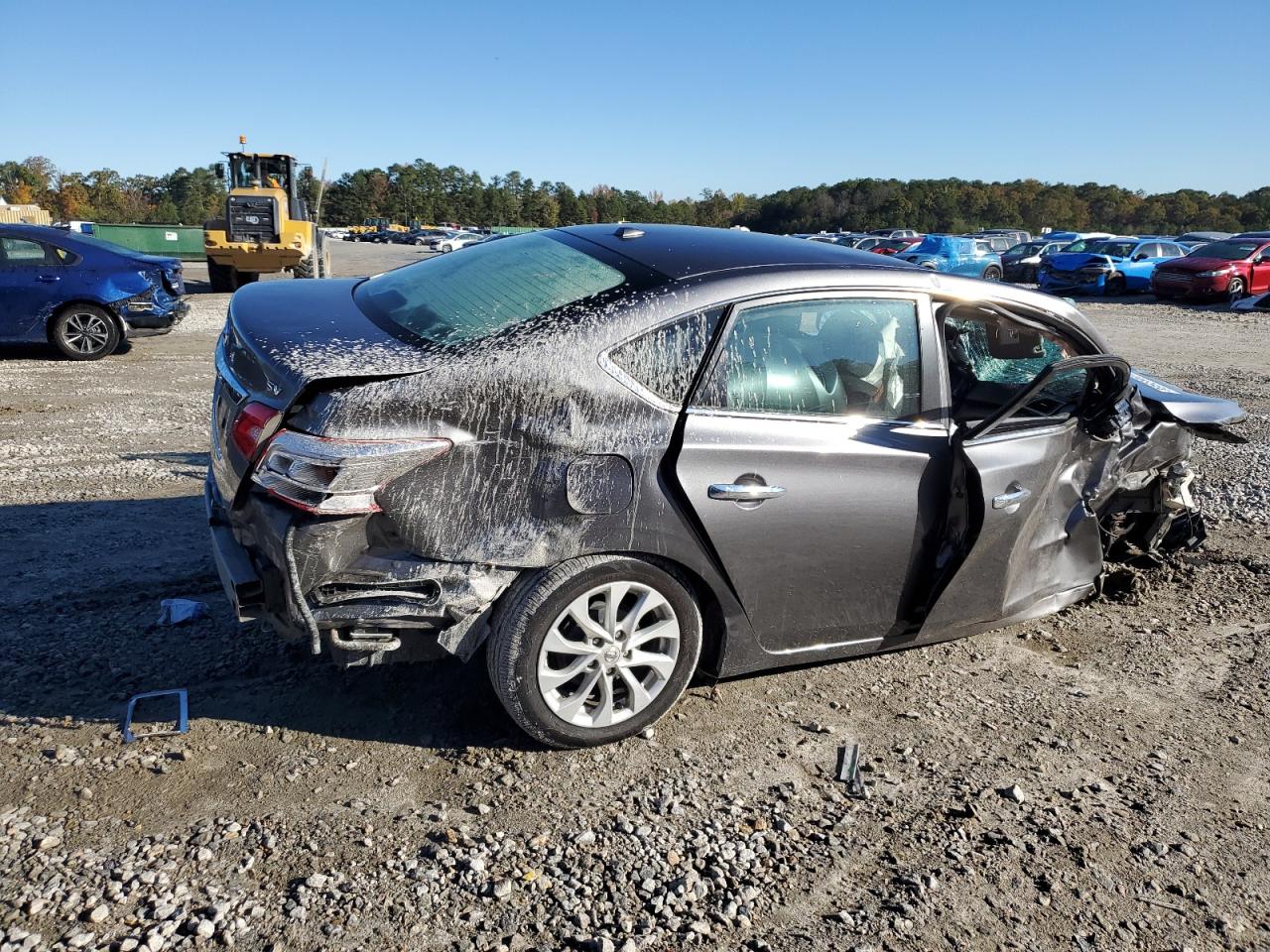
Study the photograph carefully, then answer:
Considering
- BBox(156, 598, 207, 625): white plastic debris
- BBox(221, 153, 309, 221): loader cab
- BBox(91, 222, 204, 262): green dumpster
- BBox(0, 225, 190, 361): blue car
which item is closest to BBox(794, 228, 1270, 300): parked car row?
BBox(221, 153, 309, 221): loader cab

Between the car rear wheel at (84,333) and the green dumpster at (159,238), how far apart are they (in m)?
29.2

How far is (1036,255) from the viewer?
30031 mm

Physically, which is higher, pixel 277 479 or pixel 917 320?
pixel 917 320

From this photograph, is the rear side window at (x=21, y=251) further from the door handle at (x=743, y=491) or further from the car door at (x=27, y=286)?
the door handle at (x=743, y=491)

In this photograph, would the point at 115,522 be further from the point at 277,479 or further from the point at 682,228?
the point at 682,228

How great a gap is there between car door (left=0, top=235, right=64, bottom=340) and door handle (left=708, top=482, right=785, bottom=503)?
10.3m

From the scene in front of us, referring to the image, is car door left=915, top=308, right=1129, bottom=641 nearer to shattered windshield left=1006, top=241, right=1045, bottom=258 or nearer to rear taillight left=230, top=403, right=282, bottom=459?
rear taillight left=230, top=403, right=282, bottom=459

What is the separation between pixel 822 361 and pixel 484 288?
4.28 feet

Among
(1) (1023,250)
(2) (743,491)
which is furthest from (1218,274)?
(2) (743,491)

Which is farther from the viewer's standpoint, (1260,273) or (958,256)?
(958,256)

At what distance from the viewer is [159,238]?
126ft

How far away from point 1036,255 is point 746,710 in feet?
96.9

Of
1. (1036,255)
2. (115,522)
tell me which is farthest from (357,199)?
(115,522)

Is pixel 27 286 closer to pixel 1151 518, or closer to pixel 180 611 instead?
pixel 180 611
